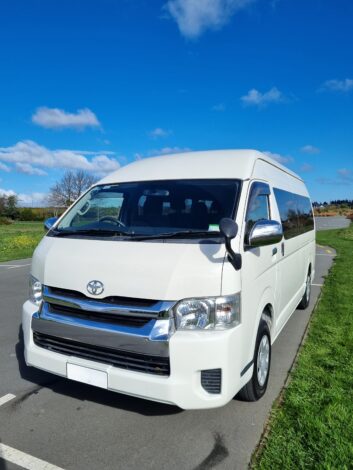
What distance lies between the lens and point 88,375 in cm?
305

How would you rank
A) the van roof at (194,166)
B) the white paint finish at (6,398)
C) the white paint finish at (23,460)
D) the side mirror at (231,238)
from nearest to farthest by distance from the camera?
1. the white paint finish at (23,460)
2. the side mirror at (231,238)
3. the white paint finish at (6,398)
4. the van roof at (194,166)

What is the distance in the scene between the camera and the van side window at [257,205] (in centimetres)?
353

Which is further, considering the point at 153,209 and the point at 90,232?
the point at 153,209

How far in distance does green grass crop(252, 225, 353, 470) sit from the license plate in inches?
48.2

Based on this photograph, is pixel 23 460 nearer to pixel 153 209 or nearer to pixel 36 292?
pixel 36 292

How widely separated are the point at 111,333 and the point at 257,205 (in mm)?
1878

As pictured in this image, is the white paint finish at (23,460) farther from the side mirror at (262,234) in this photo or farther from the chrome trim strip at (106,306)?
the side mirror at (262,234)

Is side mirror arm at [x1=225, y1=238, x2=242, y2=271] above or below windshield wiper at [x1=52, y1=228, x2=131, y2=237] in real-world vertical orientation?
below

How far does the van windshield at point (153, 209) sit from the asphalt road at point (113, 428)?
5.02ft

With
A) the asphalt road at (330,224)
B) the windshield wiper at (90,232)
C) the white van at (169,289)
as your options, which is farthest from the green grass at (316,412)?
the asphalt road at (330,224)

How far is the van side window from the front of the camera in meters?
3.53

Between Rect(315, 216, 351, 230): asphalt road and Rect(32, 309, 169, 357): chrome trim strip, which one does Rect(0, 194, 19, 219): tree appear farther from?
Rect(32, 309, 169, 357): chrome trim strip

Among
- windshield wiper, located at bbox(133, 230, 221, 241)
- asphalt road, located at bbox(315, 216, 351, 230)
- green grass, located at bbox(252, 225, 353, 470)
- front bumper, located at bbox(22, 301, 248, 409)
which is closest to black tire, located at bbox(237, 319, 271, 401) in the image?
green grass, located at bbox(252, 225, 353, 470)

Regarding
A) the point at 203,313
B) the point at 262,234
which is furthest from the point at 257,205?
the point at 203,313
